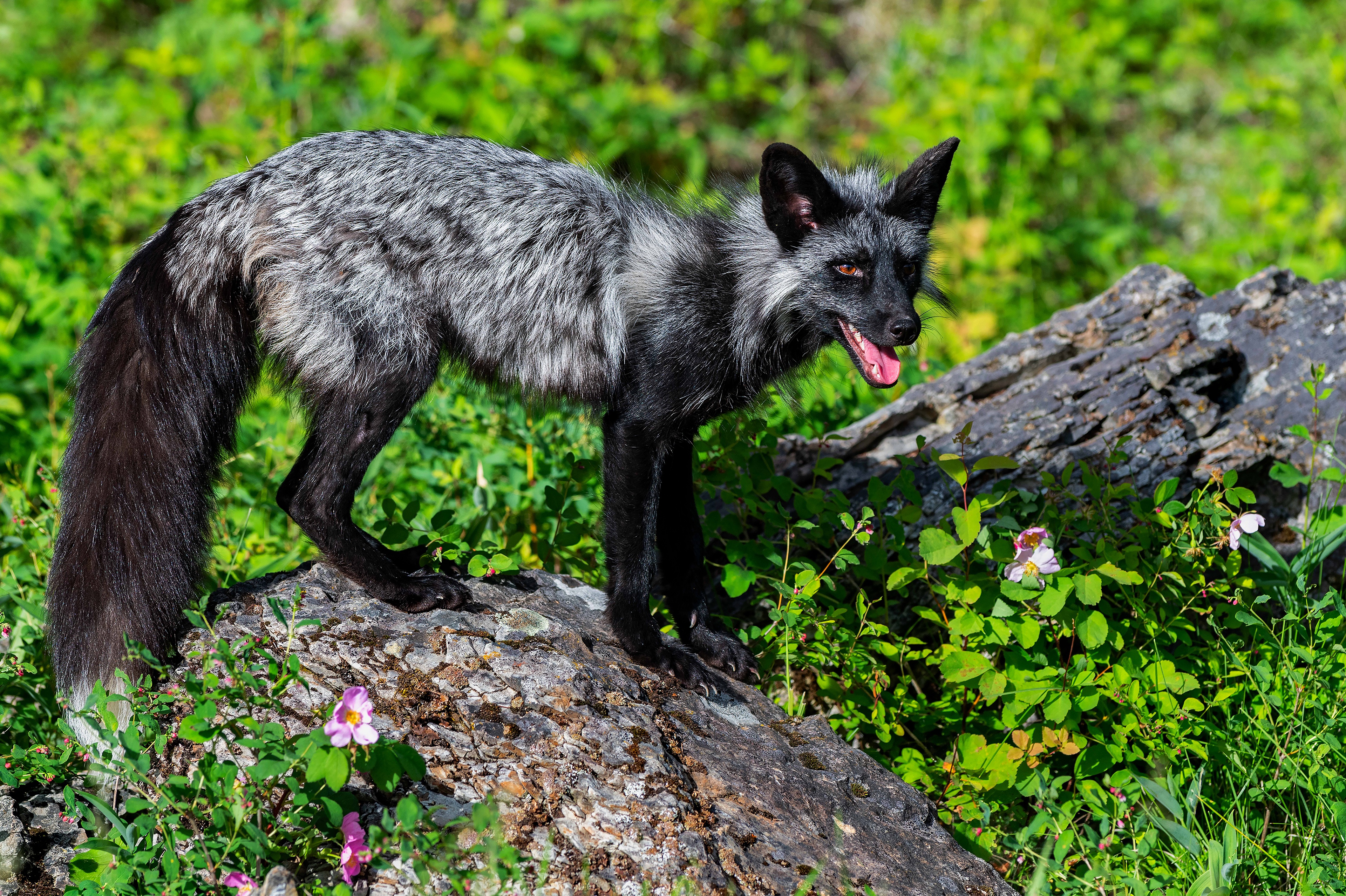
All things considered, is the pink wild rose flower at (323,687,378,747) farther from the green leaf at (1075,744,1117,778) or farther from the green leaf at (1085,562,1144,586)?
the green leaf at (1075,744,1117,778)

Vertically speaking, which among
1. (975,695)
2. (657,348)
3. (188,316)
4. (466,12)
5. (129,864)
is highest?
(466,12)

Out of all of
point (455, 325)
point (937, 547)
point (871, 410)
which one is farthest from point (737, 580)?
point (871, 410)

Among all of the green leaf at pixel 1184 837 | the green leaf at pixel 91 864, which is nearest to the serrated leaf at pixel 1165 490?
the green leaf at pixel 1184 837

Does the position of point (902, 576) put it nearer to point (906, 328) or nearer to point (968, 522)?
point (968, 522)

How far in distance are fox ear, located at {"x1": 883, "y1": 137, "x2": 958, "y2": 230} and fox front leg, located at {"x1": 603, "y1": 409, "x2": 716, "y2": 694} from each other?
1.15 meters

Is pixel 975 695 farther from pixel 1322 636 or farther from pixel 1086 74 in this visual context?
pixel 1086 74

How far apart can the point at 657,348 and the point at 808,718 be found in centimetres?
129

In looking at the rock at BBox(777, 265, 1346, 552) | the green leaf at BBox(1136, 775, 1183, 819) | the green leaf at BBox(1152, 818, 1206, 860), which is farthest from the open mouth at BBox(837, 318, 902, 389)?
the green leaf at BBox(1152, 818, 1206, 860)

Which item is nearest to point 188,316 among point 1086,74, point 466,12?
point 466,12

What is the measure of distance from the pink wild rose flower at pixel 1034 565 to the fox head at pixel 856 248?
2.30ft

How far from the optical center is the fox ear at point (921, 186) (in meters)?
3.54

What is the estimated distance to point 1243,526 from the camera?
3.08m

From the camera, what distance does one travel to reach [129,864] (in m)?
2.40

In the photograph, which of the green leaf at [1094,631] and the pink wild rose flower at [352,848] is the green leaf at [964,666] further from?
the pink wild rose flower at [352,848]
